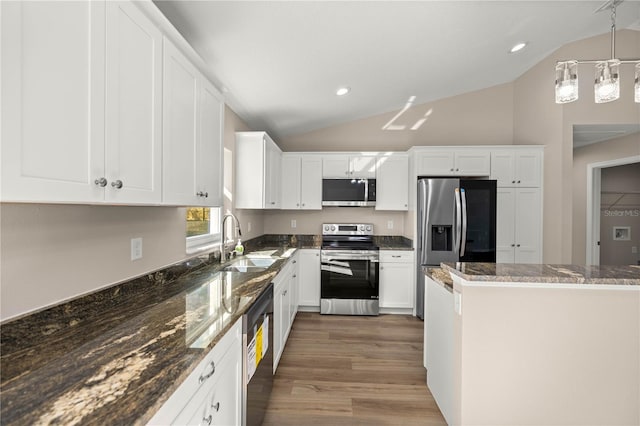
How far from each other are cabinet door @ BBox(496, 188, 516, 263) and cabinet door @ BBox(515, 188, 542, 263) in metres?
0.05

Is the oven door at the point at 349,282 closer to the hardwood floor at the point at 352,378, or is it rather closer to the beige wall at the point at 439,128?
the hardwood floor at the point at 352,378

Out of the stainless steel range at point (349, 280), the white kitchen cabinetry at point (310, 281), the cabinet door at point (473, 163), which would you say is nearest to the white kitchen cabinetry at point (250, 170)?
the white kitchen cabinetry at point (310, 281)

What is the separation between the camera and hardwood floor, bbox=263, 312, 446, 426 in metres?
2.05

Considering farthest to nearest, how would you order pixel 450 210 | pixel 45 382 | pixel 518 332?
1. pixel 450 210
2. pixel 518 332
3. pixel 45 382

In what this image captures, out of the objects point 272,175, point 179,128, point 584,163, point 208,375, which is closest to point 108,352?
point 208,375

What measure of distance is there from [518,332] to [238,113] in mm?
3154

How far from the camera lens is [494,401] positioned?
1.63 m

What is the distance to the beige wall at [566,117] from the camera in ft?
11.7

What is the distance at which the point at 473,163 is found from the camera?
12.8 feet

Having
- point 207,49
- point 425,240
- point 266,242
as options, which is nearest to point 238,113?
point 207,49

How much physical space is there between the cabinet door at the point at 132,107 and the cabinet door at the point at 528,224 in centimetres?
409

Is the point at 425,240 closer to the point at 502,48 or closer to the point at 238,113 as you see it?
the point at 502,48

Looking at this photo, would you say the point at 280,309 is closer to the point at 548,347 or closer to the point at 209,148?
the point at 209,148

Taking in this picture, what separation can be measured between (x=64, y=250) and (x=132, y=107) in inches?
24.9
